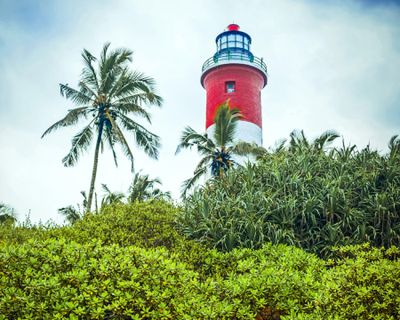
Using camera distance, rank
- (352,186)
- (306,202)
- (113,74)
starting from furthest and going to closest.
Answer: (113,74), (352,186), (306,202)

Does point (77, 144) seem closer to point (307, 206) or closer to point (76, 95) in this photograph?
point (76, 95)

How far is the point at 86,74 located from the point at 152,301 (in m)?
16.2

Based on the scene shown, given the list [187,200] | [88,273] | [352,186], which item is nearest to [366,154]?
[352,186]

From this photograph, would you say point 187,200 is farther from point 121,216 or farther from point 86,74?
point 86,74

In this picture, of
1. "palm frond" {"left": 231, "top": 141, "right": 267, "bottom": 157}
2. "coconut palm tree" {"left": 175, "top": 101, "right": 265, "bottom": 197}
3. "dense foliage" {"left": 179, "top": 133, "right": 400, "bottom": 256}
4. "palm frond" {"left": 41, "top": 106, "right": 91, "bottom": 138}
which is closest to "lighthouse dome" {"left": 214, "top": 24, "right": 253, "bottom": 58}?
"coconut palm tree" {"left": 175, "top": 101, "right": 265, "bottom": 197}

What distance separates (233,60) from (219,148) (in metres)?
8.13

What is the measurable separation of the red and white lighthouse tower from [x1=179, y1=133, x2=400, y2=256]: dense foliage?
12087 millimetres

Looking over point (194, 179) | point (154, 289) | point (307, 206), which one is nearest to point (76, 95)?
point (194, 179)

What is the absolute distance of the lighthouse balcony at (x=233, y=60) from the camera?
82.3 ft

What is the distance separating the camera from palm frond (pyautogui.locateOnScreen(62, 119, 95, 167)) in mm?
18734

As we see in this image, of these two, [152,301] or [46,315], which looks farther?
[152,301]

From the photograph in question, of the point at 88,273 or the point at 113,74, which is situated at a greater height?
the point at 113,74

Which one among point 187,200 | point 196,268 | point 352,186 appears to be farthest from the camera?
point 187,200

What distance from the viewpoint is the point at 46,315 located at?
405 cm
